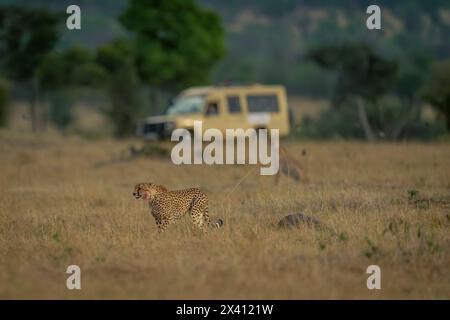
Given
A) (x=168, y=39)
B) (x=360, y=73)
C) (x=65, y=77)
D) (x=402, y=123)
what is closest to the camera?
(x=402, y=123)

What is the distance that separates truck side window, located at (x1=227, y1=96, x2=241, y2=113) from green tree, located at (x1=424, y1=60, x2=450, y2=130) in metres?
8.68

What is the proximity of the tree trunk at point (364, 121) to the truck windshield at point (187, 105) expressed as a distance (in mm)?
5836

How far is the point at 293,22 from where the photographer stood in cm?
12569

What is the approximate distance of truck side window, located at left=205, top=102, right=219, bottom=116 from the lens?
28.4m

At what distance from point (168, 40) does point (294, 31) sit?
8158 cm

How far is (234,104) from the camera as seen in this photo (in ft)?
94.3

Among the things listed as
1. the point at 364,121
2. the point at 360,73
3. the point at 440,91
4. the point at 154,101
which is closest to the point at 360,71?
the point at 360,73

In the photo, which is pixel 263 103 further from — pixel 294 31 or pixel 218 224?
pixel 294 31

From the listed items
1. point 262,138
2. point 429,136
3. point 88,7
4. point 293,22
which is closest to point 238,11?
point 293,22

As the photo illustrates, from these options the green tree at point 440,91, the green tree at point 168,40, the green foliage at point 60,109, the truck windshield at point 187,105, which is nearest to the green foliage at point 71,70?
the green foliage at point 60,109

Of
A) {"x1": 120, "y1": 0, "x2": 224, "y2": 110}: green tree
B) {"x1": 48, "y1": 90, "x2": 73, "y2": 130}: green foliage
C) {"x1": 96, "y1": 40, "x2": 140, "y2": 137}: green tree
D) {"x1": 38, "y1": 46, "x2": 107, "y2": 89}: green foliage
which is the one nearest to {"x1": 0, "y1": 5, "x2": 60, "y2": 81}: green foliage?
{"x1": 38, "y1": 46, "x2": 107, "y2": 89}: green foliage

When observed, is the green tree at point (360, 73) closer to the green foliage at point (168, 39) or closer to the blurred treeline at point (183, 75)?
the blurred treeline at point (183, 75)

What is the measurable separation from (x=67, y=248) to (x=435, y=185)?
802 centimetres
